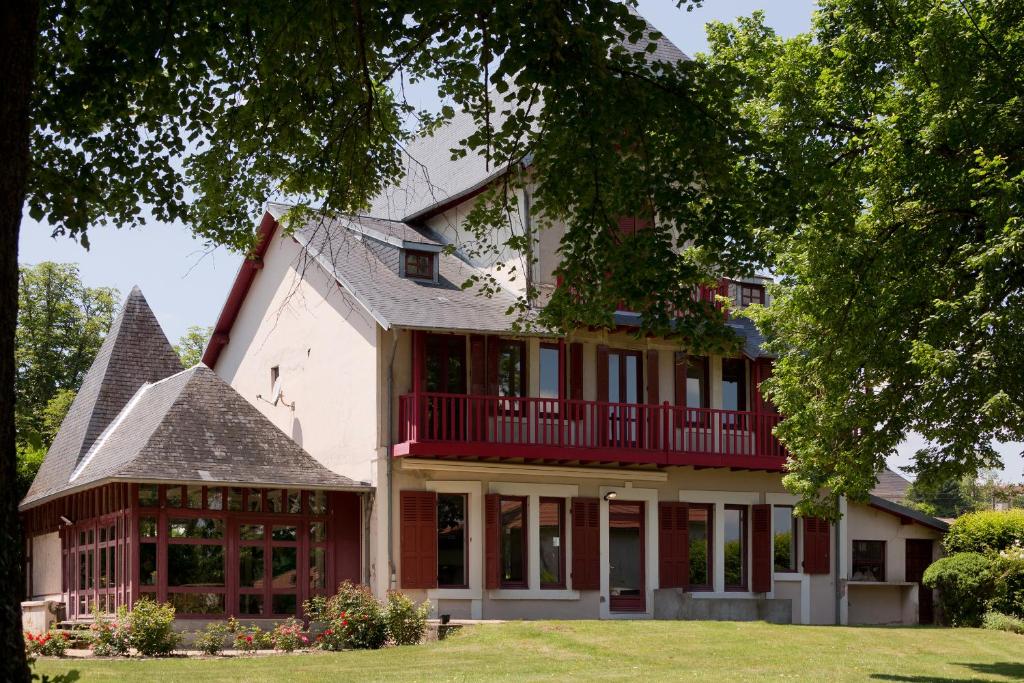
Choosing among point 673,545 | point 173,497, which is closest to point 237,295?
point 173,497

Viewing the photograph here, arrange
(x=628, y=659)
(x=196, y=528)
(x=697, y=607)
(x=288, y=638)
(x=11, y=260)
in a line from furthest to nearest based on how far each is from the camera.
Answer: (x=697, y=607) < (x=196, y=528) < (x=288, y=638) < (x=628, y=659) < (x=11, y=260)

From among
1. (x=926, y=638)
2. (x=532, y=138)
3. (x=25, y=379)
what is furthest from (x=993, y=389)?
(x=25, y=379)

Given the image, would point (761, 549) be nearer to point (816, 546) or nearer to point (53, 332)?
point (816, 546)

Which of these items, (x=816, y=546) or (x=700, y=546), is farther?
(x=816, y=546)

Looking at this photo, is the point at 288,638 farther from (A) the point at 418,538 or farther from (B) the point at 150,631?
(A) the point at 418,538

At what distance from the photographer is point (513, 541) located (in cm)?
2506

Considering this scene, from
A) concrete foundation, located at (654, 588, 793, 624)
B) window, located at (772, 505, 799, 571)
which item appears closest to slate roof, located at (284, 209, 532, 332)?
concrete foundation, located at (654, 588, 793, 624)

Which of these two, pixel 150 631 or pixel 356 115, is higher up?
pixel 356 115

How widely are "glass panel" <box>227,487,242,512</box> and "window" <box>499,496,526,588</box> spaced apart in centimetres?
486

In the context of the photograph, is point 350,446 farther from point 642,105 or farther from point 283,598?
point 642,105

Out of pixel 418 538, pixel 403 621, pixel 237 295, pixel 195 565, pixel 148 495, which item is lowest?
pixel 403 621

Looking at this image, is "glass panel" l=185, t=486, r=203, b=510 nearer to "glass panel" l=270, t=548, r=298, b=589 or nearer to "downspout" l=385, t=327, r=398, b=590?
"glass panel" l=270, t=548, r=298, b=589

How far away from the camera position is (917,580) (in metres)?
30.5

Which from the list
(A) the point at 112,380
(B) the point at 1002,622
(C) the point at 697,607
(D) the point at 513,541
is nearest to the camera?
(B) the point at 1002,622
